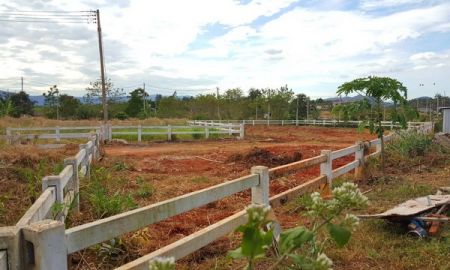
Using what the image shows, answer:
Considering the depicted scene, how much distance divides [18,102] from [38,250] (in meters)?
67.1

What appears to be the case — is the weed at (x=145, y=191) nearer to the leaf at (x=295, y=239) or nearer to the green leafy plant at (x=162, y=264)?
the leaf at (x=295, y=239)

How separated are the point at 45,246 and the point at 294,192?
16.3 feet

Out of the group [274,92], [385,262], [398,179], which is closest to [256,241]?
[385,262]

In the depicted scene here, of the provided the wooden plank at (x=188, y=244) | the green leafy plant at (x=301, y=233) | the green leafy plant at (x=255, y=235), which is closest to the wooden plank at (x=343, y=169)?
the wooden plank at (x=188, y=244)

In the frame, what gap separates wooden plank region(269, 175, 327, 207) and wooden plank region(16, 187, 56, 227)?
111 inches

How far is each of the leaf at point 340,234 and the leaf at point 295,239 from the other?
0.13 metres

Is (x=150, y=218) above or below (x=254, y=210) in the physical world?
below

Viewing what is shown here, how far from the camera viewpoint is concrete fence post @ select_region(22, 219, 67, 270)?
2260 mm

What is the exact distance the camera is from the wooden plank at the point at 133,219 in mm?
2635

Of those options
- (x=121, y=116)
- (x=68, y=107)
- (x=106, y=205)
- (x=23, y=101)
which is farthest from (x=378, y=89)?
(x=23, y=101)

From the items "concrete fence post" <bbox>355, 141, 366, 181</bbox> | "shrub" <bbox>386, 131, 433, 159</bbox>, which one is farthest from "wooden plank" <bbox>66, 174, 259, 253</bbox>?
"shrub" <bbox>386, 131, 433, 159</bbox>

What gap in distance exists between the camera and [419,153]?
1395 centimetres

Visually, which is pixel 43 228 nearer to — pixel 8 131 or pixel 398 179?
pixel 398 179

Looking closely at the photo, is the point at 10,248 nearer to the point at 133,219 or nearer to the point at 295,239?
the point at 133,219
